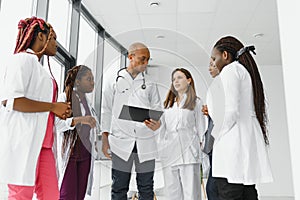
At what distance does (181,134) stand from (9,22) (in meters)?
1.15

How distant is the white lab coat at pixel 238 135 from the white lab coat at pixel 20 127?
2.33 ft

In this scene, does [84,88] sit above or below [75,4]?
below

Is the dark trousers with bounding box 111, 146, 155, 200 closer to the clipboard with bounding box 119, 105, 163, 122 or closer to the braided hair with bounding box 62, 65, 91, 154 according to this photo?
the braided hair with bounding box 62, 65, 91, 154

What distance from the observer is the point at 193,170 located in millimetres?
1640

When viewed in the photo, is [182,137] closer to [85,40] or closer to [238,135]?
[238,135]

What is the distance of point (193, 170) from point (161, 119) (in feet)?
1.76

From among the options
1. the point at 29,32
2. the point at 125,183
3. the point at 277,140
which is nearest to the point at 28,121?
the point at 29,32

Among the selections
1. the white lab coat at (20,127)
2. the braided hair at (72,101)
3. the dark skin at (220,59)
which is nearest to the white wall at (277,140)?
the dark skin at (220,59)

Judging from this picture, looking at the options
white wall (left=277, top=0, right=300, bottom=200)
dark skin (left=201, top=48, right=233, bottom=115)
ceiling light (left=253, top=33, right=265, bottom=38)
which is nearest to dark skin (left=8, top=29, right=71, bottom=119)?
dark skin (left=201, top=48, right=233, bottom=115)

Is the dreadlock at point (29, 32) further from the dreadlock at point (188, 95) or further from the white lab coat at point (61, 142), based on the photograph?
the dreadlock at point (188, 95)

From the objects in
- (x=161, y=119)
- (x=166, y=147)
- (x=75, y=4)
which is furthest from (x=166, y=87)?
(x=75, y=4)

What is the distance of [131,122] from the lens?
45.8 inches

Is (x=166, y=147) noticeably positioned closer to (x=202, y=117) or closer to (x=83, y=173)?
(x=202, y=117)

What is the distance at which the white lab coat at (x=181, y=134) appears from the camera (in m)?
1.25
